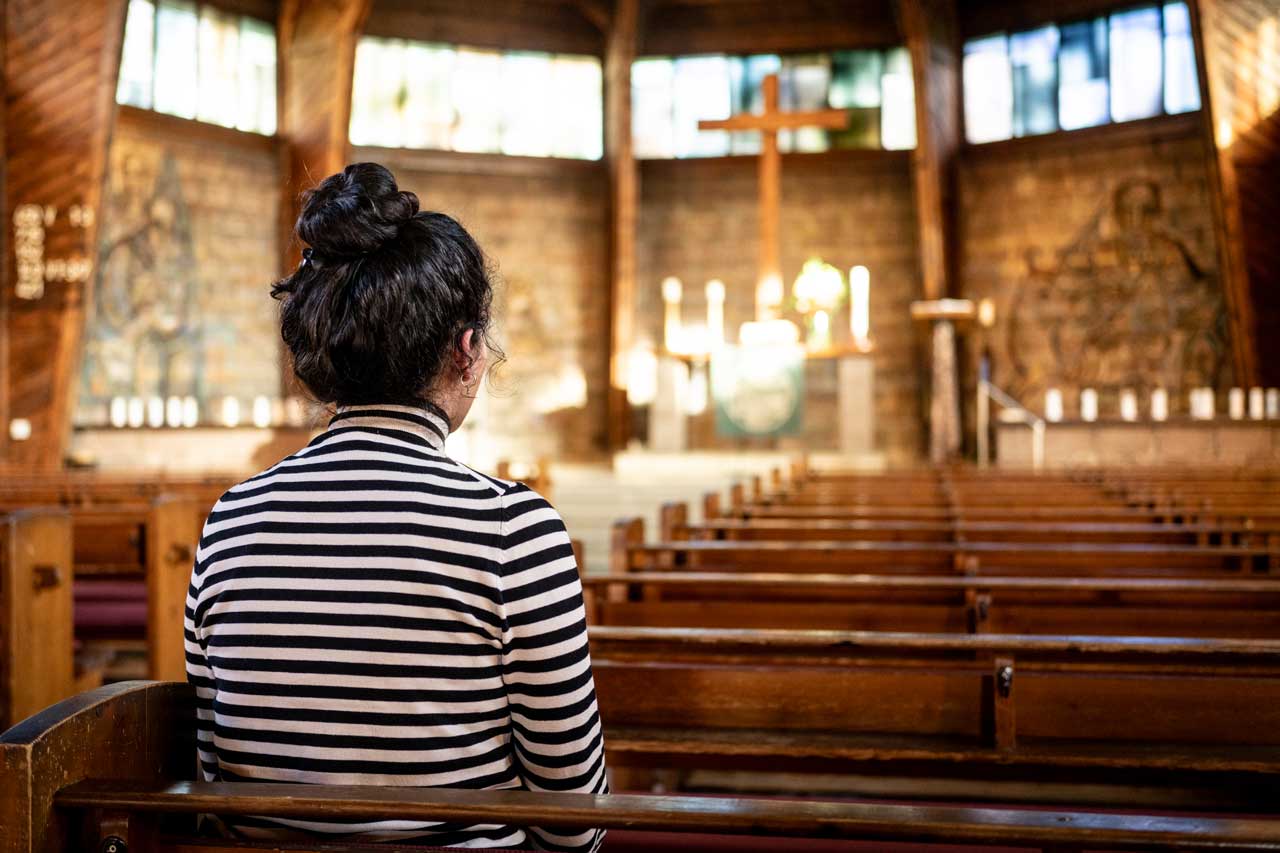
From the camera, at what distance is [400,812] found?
3.28 feet

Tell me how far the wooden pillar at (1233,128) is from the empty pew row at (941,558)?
8.13 metres

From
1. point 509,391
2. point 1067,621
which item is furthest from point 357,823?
point 1067,621

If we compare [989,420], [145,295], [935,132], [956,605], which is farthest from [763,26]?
[956,605]

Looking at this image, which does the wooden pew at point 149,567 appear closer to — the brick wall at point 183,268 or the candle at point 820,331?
the candle at point 820,331

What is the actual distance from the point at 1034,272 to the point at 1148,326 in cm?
129

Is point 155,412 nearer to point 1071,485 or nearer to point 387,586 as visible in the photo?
point 1071,485

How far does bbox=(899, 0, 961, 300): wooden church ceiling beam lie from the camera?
39.9 feet

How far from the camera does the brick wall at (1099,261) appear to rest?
1162 centimetres

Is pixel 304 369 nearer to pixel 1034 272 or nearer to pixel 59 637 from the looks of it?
pixel 59 637

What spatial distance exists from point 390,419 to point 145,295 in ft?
36.6

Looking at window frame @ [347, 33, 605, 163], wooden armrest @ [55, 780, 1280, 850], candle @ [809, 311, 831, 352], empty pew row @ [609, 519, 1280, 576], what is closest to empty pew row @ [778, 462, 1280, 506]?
empty pew row @ [609, 519, 1280, 576]

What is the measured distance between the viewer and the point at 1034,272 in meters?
12.4

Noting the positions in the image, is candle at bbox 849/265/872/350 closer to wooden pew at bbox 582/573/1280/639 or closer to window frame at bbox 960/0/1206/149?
window frame at bbox 960/0/1206/149

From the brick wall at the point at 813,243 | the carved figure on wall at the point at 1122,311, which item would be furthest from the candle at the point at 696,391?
the carved figure on wall at the point at 1122,311
